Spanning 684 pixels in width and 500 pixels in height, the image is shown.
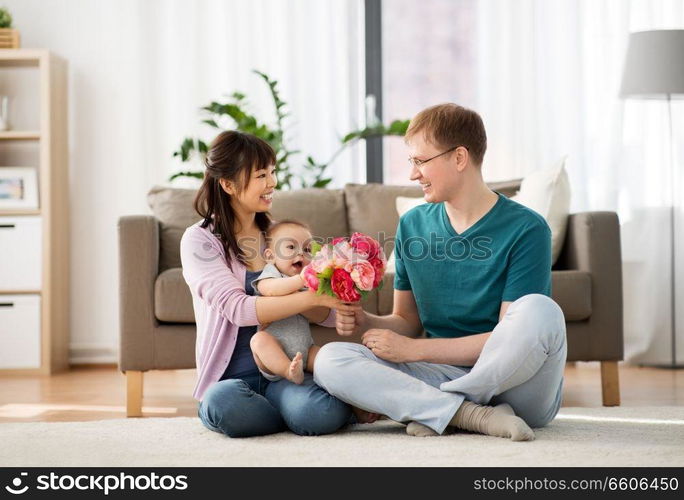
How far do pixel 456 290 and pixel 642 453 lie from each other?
58cm

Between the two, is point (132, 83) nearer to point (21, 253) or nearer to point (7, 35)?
point (7, 35)

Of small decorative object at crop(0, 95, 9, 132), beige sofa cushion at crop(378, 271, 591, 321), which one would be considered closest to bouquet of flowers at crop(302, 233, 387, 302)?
beige sofa cushion at crop(378, 271, 591, 321)

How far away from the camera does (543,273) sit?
2176 millimetres

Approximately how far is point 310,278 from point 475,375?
1.44 feet

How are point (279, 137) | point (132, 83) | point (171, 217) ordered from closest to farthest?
point (171, 217) → point (279, 137) → point (132, 83)

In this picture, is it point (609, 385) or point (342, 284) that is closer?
point (342, 284)

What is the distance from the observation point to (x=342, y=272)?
208cm

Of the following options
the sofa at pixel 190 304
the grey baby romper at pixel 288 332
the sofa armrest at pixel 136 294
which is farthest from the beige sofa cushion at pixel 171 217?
the grey baby romper at pixel 288 332

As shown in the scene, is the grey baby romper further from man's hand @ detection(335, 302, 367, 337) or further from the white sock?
the white sock

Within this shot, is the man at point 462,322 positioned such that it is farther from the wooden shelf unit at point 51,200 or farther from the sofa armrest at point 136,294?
the wooden shelf unit at point 51,200

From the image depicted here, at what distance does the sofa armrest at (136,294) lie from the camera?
9.86ft

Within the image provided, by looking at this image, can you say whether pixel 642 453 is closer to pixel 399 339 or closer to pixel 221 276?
pixel 399 339

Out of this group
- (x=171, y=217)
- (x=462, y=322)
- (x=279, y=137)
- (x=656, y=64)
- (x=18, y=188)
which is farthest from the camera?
(x=18, y=188)

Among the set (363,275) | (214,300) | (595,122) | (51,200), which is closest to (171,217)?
(51,200)
